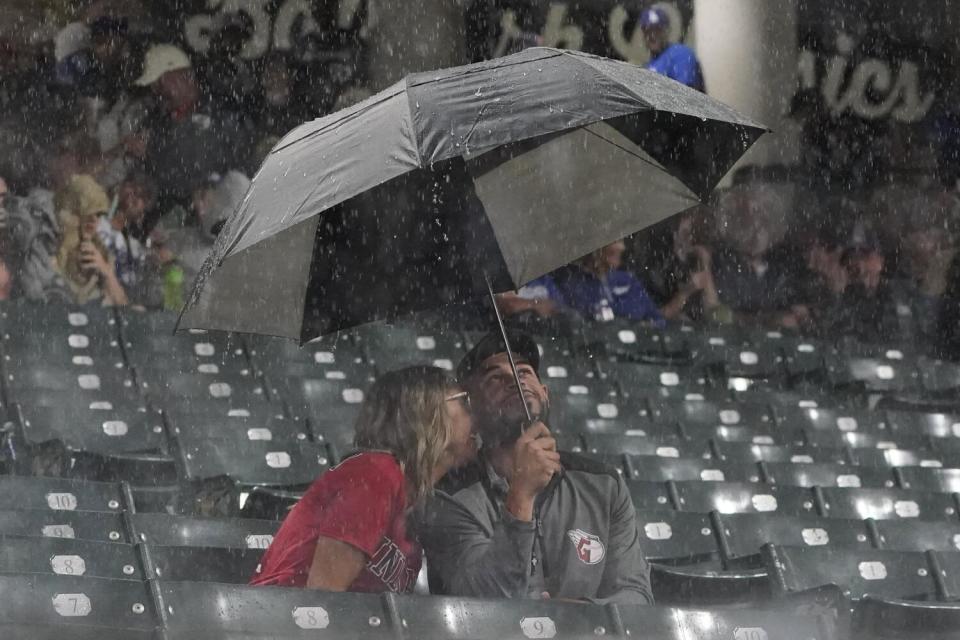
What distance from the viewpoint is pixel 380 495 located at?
13.9 feet

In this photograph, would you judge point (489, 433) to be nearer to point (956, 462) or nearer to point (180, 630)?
point (180, 630)

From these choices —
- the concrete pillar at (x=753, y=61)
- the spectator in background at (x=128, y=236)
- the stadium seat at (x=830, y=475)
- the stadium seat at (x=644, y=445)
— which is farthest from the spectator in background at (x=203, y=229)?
the concrete pillar at (x=753, y=61)

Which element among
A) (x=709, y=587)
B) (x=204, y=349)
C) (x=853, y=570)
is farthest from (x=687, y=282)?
(x=709, y=587)

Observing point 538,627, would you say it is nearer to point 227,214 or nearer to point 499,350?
point 499,350

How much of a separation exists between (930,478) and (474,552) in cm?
406

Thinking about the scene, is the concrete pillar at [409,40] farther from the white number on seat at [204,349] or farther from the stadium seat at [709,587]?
the stadium seat at [709,587]

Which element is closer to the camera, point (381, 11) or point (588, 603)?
point (588, 603)

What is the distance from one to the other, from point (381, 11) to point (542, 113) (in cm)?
1005

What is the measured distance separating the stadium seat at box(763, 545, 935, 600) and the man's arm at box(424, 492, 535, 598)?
1017 millimetres

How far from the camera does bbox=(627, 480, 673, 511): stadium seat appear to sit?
654 cm

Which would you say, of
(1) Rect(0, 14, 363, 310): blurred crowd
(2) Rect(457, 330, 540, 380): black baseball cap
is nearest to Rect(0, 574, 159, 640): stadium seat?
(2) Rect(457, 330, 540, 380): black baseball cap

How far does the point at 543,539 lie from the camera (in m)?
4.54

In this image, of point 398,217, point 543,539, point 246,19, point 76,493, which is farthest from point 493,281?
point 246,19

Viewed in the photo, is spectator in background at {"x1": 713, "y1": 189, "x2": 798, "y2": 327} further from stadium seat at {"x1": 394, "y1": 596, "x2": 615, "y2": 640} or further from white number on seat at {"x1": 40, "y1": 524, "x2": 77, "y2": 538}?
stadium seat at {"x1": 394, "y1": 596, "x2": 615, "y2": 640}
